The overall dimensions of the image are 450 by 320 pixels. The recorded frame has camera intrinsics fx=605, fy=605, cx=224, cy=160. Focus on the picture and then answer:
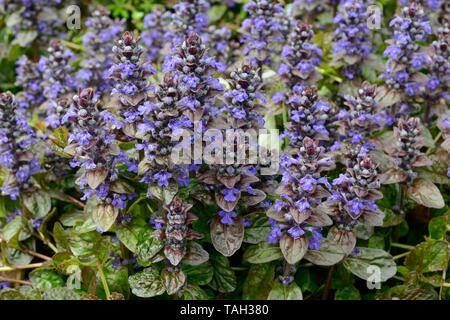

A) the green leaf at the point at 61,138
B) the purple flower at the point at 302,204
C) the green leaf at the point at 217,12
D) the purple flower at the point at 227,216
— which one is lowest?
the purple flower at the point at 227,216

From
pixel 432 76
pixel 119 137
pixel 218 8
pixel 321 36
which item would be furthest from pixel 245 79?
pixel 218 8

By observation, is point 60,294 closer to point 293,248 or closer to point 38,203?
point 38,203

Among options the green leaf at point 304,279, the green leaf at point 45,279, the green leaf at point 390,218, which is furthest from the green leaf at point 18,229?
the green leaf at point 390,218

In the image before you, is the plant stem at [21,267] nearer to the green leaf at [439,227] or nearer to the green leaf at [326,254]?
the green leaf at [326,254]

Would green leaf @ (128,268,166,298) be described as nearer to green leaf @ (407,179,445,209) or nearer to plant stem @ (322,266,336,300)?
plant stem @ (322,266,336,300)

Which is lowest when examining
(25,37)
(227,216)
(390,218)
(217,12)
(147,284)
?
(147,284)

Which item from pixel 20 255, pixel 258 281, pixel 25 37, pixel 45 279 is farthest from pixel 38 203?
pixel 25 37
